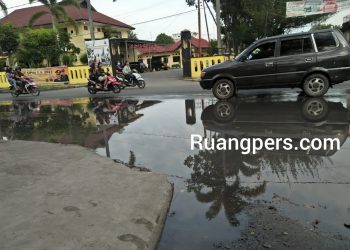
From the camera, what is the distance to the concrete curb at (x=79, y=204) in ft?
11.1

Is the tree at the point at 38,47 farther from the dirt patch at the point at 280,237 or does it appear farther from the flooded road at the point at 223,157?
the dirt patch at the point at 280,237

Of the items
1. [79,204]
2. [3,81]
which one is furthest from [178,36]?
[79,204]

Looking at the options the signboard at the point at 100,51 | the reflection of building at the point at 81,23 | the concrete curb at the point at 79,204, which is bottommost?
the concrete curb at the point at 79,204

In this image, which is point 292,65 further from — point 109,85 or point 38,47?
point 38,47

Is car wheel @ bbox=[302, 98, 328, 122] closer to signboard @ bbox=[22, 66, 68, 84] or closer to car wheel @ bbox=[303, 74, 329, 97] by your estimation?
car wheel @ bbox=[303, 74, 329, 97]

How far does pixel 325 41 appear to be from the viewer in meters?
9.75

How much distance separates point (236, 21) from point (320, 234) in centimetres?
4328

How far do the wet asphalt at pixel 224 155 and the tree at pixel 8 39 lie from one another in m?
28.7

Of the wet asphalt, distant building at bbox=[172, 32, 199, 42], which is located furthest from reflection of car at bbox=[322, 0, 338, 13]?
distant building at bbox=[172, 32, 199, 42]

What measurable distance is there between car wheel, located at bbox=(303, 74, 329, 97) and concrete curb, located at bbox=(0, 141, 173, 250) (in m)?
6.56

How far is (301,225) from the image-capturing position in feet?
11.4

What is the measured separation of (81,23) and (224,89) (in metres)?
40.4

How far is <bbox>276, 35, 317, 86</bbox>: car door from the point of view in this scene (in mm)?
9797

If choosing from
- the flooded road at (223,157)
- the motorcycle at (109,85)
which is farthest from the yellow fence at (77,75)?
the flooded road at (223,157)
